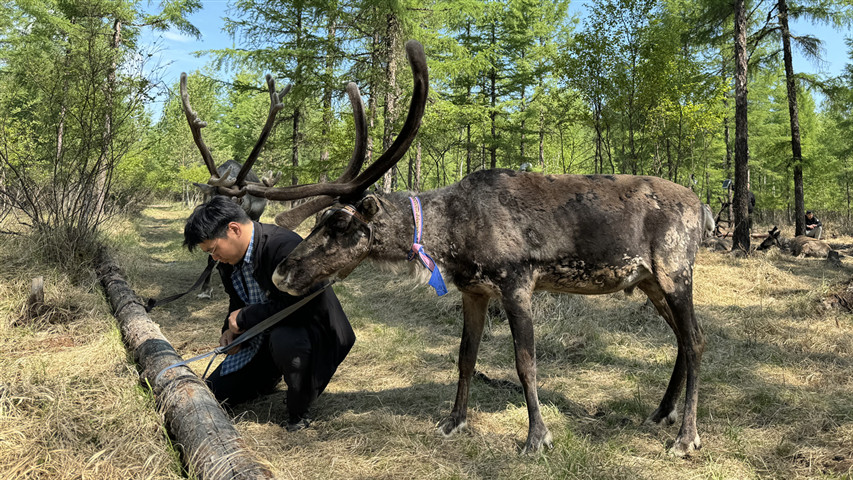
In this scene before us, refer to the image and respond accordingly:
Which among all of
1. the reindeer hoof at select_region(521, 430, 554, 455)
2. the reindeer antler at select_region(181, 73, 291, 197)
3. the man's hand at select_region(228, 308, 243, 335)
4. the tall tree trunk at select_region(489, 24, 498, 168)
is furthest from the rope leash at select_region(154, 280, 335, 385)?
the tall tree trunk at select_region(489, 24, 498, 168)

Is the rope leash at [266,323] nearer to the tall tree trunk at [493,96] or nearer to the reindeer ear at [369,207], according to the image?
the reindeer ear at [369,207]

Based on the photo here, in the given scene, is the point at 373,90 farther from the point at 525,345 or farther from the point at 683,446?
the point at 683,446

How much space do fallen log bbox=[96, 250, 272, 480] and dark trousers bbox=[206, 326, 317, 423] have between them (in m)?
0.39

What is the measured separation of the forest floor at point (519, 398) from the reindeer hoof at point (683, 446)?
2.2 inches

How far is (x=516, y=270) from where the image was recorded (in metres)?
3.46

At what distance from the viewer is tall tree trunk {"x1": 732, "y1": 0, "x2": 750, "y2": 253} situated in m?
13.1

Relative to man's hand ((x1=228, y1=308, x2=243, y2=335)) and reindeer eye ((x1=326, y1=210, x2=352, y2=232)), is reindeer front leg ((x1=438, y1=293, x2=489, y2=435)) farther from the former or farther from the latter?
man's hand ((x1=228, y1=308, x2=243, y2=335))

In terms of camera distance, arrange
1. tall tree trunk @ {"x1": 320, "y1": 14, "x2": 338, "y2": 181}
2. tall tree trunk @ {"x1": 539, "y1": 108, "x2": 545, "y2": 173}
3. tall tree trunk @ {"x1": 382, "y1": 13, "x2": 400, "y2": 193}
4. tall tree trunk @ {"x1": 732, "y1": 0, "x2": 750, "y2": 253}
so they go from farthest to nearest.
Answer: tall tree trunk @ {"x1": 539, "y1": 108, "x2": 545, "y2": 173}, tall tree trunk @ {"x1": 732, "y1": 0, "x2": 750, "y2": 253}, tall tree trunk @ {"x1": 320, "y1": 14, "x2": 338, "y2": 181}, tall tree trunk @ {"x1": 382, "y1": 13, "x2": 400, "y2": 193}

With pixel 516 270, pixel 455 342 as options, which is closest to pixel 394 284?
pixel 455 342

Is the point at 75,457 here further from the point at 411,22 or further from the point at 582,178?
the point at 411,22

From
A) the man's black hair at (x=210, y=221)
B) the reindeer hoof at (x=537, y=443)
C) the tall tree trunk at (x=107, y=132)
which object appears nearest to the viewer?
the reindeer hoof at (x=537, y=443)

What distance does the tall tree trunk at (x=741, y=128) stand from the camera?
13055 mm

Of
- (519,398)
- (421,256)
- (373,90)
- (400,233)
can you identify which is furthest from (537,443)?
(373,90)

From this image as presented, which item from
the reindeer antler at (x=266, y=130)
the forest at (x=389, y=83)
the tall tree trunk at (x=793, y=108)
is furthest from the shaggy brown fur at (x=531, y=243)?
the tall tree trunk at (x=793, y=108)
